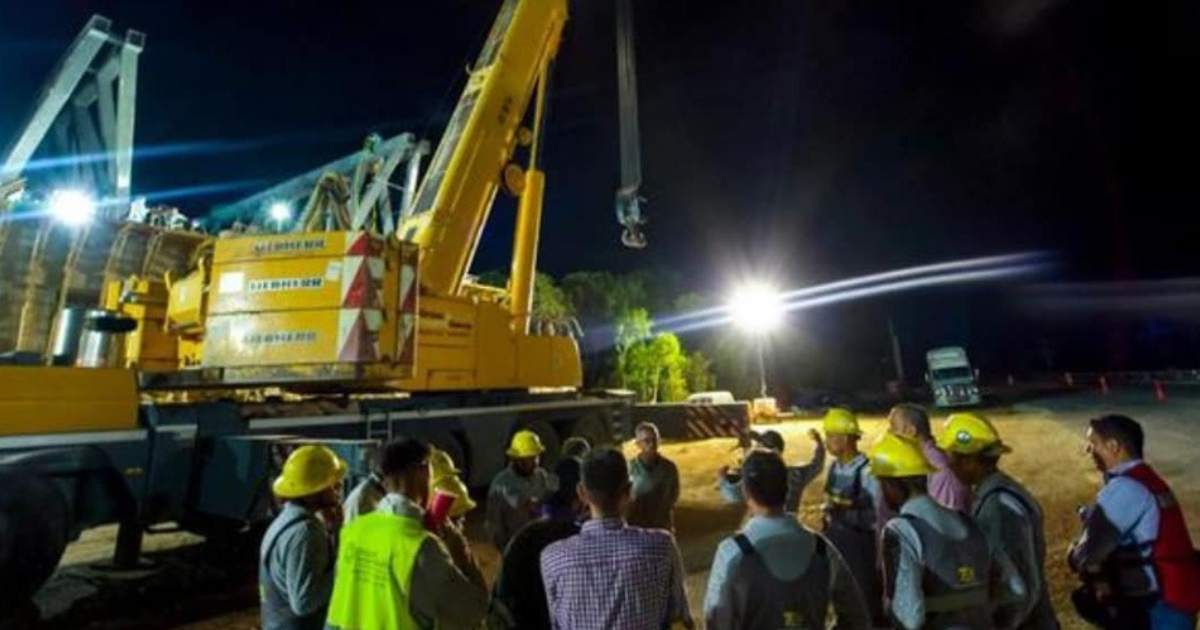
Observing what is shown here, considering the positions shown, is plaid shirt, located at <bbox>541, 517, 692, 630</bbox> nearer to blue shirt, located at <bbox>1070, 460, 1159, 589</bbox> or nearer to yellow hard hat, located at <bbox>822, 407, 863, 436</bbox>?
blue shirt, located at <bbox>1070, 460, 1159, 589</bbox>

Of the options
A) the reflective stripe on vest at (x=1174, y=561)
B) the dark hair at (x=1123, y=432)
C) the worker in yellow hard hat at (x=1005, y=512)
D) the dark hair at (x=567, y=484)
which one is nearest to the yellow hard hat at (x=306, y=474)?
the dark hair at (x=567, y=484)

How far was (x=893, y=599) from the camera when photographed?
2.77 meters

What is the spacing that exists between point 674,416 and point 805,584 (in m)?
17.8

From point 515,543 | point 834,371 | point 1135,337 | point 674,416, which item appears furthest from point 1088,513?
point 1135,337

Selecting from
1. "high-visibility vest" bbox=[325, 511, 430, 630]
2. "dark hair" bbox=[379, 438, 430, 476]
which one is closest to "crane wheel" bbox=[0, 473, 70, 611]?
"dark hair" bbox=[379, 438, 430, 476]

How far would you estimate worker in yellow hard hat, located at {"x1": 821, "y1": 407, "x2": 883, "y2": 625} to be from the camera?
404 cm

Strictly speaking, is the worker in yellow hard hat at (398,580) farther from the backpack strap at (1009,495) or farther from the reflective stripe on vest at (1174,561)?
the reflective stripe on vest at (1174,561)

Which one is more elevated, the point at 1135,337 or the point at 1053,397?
the point at 1135,337

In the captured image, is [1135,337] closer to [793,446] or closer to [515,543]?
[793,446]

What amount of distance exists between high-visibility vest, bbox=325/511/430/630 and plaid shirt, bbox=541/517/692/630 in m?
0.49

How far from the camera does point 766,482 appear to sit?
8.32 ft

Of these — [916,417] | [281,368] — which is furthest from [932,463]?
[281,368]

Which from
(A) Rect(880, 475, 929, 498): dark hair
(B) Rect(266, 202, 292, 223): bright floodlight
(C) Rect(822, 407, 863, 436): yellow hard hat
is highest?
(B) Rect(266, 202, 292, 223): bright floodlight

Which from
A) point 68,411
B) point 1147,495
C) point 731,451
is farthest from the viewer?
point 731,451
